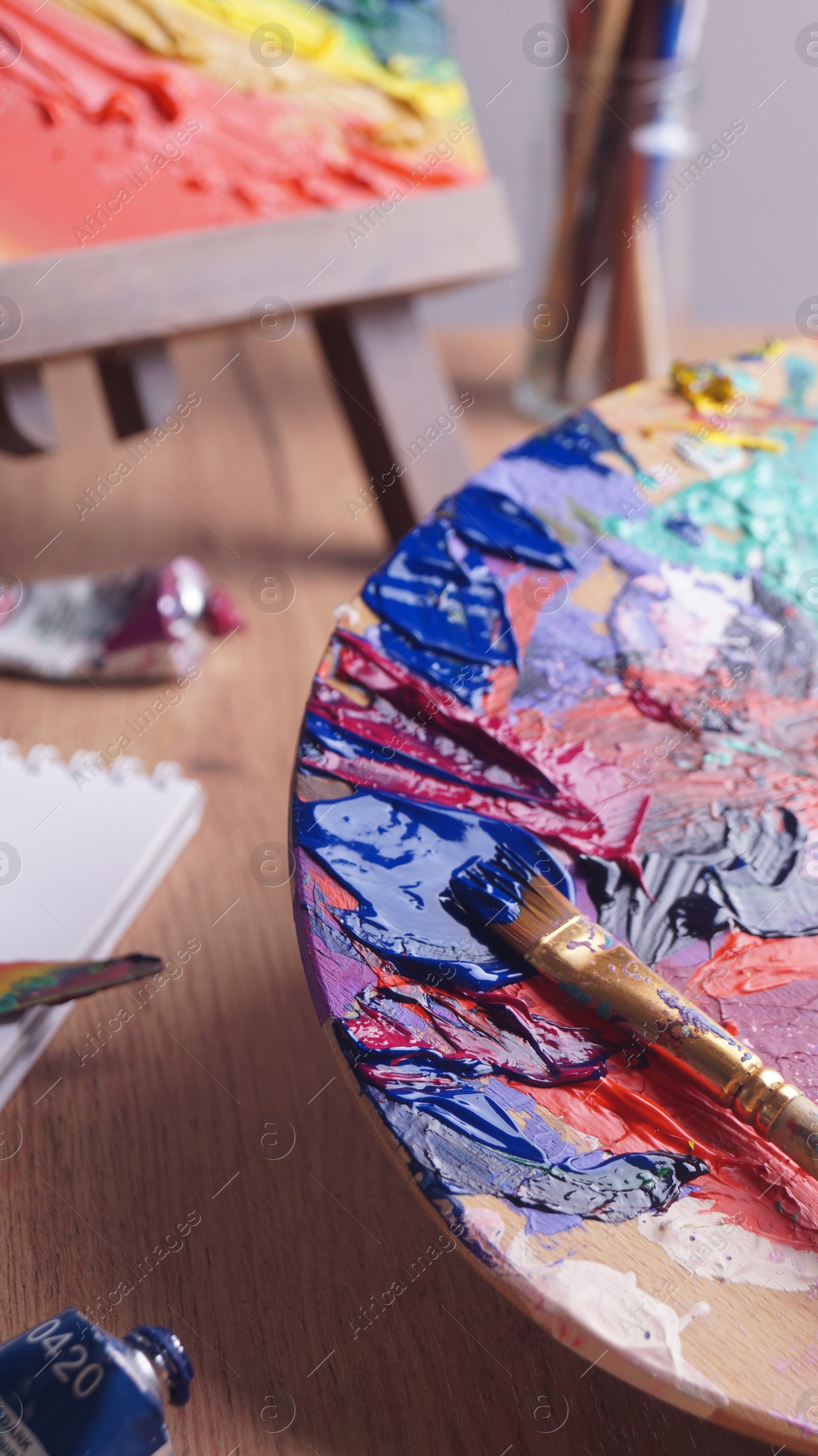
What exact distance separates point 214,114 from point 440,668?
36 cm

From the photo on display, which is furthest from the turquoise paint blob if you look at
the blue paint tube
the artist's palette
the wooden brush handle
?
the blue paint tube

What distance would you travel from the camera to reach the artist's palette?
26cm

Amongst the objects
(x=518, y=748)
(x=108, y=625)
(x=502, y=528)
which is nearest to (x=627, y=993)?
(x=518, y=748)

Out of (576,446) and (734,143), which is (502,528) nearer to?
(576,446)

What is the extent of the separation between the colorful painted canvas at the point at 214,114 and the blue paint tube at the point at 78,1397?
458 mm

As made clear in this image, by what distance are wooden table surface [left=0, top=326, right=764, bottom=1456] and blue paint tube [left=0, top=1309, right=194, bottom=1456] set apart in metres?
0.07

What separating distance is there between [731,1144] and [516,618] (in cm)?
22

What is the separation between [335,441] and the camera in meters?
0.79

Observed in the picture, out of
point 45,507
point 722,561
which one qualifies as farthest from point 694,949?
point 45,507

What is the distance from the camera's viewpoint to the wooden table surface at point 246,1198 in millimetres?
332

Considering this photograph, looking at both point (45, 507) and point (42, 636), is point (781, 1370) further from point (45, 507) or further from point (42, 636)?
point (45, 507)

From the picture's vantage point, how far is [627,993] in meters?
0.31

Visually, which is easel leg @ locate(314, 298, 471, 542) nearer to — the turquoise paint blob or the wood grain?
the wood grain

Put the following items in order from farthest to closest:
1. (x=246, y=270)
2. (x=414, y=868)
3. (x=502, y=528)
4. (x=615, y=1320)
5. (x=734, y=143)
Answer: (x=734, y=143) → (x=246, y=270) → (x=502, y=528) → (x=414, y=868) → (x=615, y=1320)
